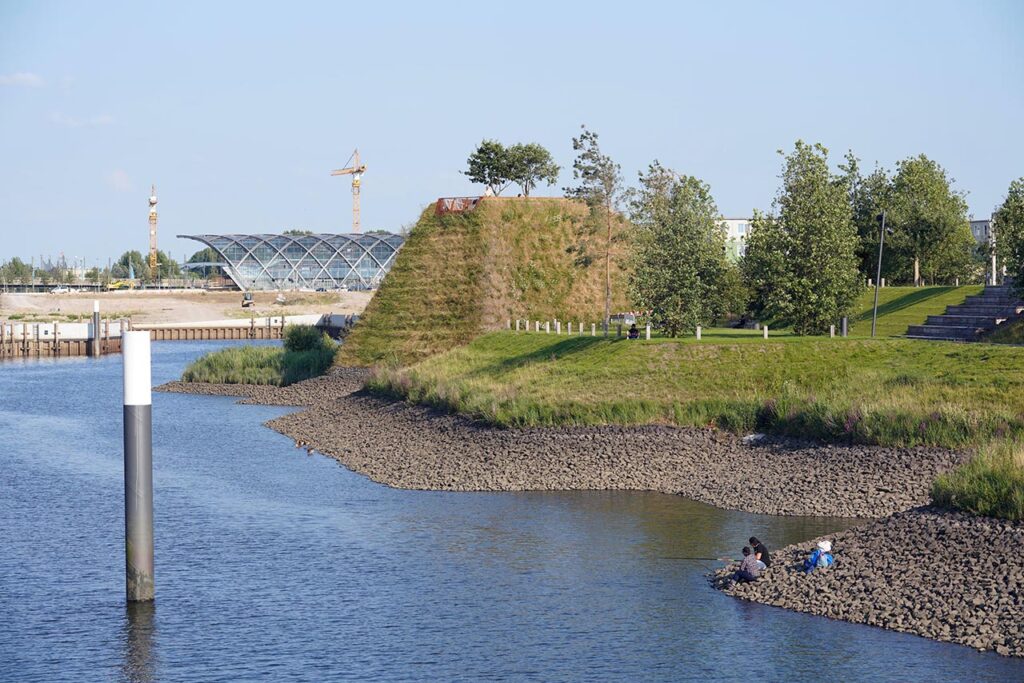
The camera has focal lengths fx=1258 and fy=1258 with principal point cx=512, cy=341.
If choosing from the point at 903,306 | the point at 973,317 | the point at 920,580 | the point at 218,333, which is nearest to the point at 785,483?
the point at 920,580

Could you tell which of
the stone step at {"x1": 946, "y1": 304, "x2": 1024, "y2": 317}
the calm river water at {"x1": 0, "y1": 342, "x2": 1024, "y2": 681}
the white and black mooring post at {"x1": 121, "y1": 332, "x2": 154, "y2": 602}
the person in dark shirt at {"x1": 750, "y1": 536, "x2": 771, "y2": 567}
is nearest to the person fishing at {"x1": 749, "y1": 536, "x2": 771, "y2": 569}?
the person in dark shirt at {"x1": 750, "y1": 536, "x2": 771, "y2": 567}

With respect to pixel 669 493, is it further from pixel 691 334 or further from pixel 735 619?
pixel 691 334

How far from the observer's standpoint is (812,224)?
2837 inches

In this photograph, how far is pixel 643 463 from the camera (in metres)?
53.0

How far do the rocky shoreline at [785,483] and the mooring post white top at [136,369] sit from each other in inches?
644

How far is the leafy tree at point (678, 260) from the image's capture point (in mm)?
73438

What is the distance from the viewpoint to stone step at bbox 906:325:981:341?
70438mm

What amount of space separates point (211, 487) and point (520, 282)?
1830 inches

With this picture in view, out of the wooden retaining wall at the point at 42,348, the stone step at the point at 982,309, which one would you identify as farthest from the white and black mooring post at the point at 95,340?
Answer: the stone step at the point at 982,309

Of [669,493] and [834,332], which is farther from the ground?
[834,332]

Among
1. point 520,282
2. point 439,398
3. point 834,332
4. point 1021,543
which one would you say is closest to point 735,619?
point 1021,543

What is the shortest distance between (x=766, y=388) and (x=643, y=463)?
30.5 ft

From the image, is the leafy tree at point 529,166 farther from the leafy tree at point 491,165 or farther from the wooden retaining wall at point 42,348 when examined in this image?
the wooden retaining wall at point 42,348

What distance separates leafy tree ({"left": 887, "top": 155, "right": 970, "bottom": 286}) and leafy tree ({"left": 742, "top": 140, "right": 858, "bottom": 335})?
3143 centimetres
